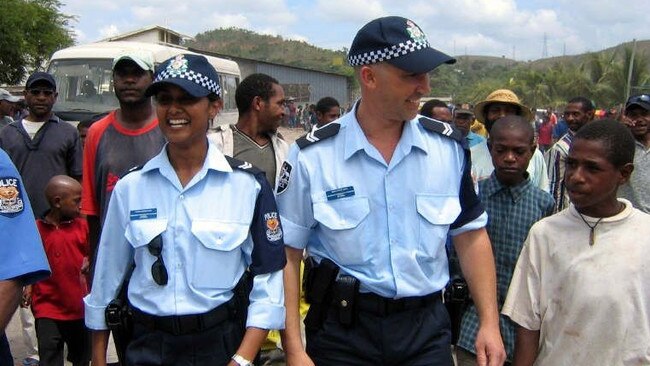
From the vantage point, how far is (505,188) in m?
3.36

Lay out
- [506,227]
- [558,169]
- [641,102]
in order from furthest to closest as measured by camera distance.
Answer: [558,169]
[641,102]
[506,227]

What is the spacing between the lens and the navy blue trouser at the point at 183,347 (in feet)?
7.59

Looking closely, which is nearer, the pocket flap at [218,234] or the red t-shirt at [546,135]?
the pocket flap at [218,234]

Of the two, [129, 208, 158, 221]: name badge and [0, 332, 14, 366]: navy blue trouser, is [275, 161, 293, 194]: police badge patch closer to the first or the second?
[129, 208, 158, 221]: name badge

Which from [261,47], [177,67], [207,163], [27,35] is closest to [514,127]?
[207,163]

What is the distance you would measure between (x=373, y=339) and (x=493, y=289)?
21.3 inches

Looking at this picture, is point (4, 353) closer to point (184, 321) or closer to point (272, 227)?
point (184, 321)

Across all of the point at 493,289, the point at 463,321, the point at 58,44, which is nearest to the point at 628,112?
the point at 463,321

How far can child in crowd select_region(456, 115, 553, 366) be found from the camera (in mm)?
3176

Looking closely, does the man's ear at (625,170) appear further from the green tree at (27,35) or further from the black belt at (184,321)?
the green tree at (27,35)

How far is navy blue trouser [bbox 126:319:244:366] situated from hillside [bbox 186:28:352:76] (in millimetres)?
114645

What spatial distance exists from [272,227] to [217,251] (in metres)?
0.23

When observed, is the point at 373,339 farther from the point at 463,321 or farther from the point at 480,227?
the point at 463,321

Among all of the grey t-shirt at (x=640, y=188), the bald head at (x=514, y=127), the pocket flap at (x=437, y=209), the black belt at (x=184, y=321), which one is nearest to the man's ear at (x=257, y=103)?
the bald head at (x=514, y=127)
